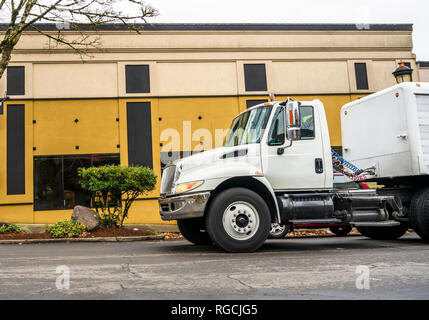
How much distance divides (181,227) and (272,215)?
2.28m

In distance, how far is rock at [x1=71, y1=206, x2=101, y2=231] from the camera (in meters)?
12.9

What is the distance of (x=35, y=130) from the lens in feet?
67.2

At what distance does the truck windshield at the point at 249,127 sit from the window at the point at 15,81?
15184 mm

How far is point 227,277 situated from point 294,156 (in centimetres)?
371

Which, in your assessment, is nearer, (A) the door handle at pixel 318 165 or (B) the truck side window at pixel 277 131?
(B) the truck side window at pixel 277 131

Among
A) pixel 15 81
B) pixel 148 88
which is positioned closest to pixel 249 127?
pixel 148 88

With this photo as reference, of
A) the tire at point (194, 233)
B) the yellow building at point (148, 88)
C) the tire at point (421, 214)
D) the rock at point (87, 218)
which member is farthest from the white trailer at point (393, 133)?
the yellow building at point (148, 88)

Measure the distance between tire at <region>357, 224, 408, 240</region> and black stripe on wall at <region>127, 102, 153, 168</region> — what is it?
12.3 metres

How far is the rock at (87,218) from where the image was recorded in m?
12.9

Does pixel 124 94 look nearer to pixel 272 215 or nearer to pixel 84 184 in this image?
pixel 84 184

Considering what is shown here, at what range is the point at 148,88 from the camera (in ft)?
70.8

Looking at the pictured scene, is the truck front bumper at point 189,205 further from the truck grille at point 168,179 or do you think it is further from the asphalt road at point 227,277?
the asphalt road at point 227,277

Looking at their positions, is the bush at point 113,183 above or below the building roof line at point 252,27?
below

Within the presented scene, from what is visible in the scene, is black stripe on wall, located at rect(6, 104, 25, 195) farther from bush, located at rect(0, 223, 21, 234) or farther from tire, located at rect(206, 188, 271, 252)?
tire, located at rect(206, 188, 271, 252)
